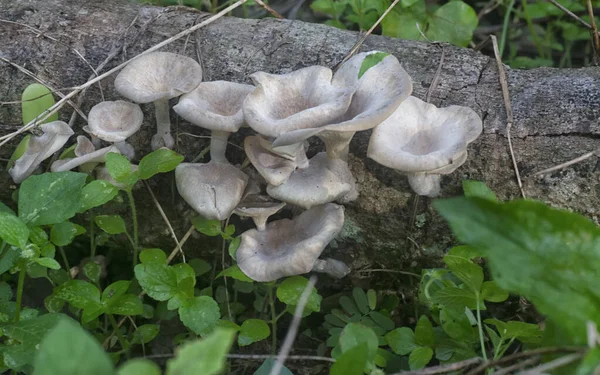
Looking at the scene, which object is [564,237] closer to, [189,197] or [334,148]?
[334,148]

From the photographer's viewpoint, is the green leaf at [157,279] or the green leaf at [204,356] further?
the green leaf at [157,279]

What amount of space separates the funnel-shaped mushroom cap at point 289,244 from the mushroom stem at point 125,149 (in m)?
0.68

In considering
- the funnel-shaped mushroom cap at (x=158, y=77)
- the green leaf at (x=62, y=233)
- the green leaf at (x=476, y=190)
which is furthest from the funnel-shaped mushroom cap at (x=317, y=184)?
the green leaf at (x=62, y=233)

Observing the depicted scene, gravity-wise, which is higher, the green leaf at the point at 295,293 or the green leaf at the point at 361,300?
the green leaf at the point at 295,293

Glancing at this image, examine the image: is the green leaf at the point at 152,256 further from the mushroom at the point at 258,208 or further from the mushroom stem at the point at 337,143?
the mushroom stem at the point at 337,143

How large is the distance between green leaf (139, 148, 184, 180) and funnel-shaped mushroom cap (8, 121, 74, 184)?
489 millimetres

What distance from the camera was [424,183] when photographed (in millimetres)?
2283

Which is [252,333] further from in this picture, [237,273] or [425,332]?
[425,332]

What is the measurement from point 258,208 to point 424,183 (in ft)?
2.28

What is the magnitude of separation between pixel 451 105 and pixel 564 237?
1126 mm

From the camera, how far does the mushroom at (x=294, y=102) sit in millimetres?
2021

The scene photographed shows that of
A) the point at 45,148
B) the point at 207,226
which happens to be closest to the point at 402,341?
the point at 207,226

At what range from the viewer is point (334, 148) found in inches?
90.0

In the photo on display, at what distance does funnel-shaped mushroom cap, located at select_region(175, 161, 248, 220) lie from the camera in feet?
7.38
